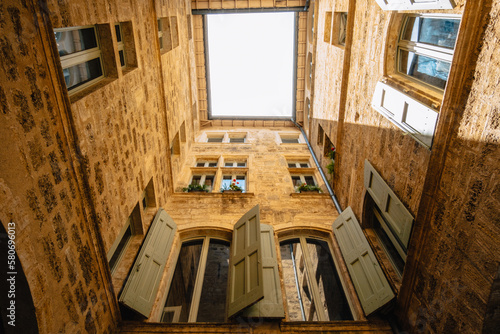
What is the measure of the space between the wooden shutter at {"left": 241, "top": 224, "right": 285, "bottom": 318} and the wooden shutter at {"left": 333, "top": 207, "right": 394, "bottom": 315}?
1267 mm

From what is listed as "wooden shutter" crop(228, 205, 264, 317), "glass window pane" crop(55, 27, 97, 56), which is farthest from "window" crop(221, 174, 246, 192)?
"glass window pane" crop(55, 27, 97, 56)

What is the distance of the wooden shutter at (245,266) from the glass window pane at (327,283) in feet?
4.22

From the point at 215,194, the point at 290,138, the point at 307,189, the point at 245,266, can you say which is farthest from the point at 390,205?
the point at 290,138

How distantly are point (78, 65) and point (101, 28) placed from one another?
0.82m

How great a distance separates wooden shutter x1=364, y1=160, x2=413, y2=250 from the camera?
3934mm

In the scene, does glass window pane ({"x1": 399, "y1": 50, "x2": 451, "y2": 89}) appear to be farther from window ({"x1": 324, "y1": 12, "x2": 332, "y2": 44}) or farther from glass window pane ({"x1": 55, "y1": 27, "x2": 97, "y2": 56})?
glass window pane ({"x1": 55, "y1": 27, "x2": 97, "y2": 56})

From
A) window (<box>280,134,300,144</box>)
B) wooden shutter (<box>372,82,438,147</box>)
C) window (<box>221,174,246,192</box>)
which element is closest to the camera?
wooden shutter (<box>372,82,438,147</box>)

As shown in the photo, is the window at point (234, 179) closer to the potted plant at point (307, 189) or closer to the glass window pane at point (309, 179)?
the potted plant at point (307, 189)

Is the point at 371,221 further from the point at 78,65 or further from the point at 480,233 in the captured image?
the point at 78,65

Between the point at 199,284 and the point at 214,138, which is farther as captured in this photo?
the point at 214,138

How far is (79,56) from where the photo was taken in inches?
151

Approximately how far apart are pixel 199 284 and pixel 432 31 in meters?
5.31

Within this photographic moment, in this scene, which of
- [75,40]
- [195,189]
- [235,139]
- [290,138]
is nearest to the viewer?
[75,40]

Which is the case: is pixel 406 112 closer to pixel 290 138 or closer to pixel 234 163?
pixel 234 163
